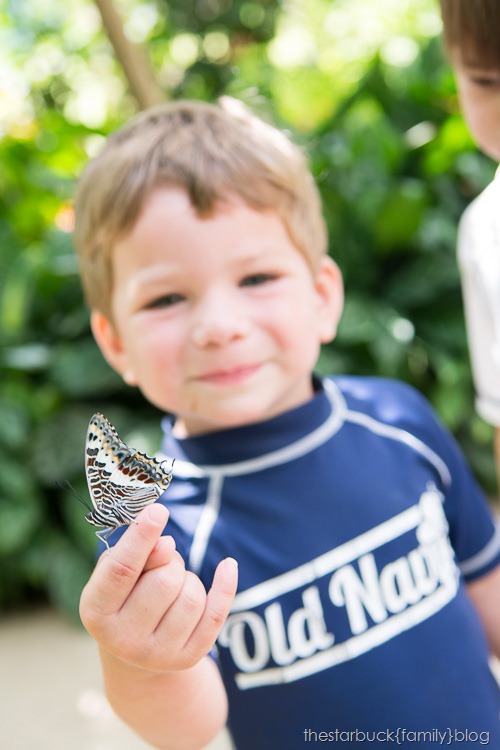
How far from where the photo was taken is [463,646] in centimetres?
128

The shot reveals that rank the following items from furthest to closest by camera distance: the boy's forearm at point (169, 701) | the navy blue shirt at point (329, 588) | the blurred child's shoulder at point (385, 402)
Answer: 1. the blurred child's shoulder at point (385, 402)
2. the navy blue shirt at point (329, 588)
3. the boy's forearm at point (169, 701)

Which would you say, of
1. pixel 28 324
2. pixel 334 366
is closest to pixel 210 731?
pixel 334 366

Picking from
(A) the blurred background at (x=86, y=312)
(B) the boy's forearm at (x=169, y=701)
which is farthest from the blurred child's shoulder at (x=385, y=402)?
(A) the blurred background at (x=86, y=312)

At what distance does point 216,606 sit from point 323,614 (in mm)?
418

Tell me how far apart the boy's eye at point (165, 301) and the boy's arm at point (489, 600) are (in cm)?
74

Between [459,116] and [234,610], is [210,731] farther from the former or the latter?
[459,116]

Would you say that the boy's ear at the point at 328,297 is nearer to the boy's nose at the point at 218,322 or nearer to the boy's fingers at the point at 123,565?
the boy's nose at the point at 218,322

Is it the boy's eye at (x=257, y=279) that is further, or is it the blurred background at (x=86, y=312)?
the blurred background at (x=86, y=312)

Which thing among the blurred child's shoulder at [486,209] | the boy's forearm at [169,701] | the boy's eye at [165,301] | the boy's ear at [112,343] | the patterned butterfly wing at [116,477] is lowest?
the boy's forearm at [169,701]

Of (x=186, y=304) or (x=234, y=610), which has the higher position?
(x=186, y=304)

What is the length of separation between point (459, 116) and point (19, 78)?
548 cm

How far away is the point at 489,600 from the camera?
1.46 meters

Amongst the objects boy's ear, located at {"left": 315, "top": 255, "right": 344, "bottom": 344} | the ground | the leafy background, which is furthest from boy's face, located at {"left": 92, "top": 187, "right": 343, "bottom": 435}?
the leafy background

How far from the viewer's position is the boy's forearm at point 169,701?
1.00 m
